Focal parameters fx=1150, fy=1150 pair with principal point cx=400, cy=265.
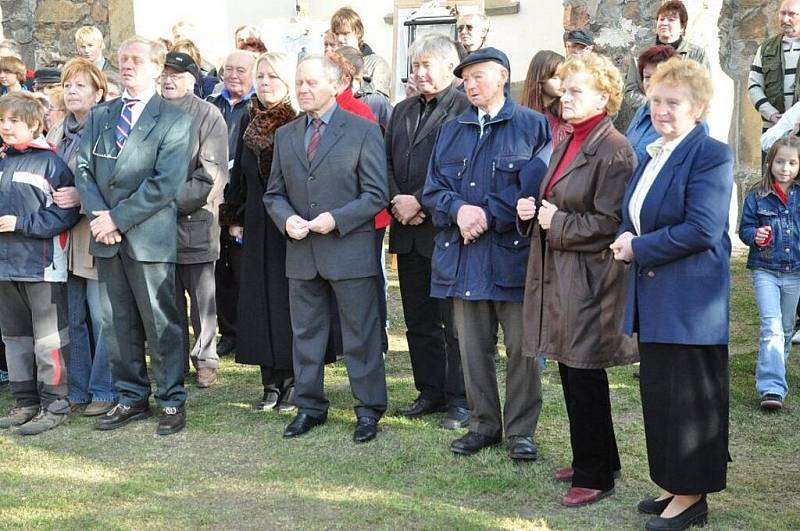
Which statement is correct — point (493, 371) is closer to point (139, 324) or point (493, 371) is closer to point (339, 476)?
point (339, 476)

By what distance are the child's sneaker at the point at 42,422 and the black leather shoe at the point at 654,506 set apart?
128 inches

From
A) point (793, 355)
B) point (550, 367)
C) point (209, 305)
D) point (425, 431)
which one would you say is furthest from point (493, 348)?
point (793, 355)

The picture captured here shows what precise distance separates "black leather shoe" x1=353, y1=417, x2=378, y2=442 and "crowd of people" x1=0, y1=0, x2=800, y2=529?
0.02 m

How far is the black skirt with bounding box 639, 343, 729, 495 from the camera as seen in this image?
4383mm

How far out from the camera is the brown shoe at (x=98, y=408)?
21.2ft

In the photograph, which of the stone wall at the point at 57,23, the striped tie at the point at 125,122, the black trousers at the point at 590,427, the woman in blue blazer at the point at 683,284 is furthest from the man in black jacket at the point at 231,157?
the stone wall at the point at 57,23

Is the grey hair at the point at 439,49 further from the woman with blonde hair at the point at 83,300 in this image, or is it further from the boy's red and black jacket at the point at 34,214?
the boy's red and black jacket at the point at 34,214

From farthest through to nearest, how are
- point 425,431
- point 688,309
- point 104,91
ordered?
point 104,91, point 425,431, point 688,309

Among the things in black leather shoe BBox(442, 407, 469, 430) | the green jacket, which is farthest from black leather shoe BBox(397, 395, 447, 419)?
the green jacket

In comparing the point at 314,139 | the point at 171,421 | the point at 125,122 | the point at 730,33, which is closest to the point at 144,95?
the point at 125,122

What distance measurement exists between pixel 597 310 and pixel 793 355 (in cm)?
309

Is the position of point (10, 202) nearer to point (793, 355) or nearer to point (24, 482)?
point (24, 482)

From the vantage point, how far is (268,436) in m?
5.97

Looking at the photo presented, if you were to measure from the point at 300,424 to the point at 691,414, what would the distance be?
2.29 metres
